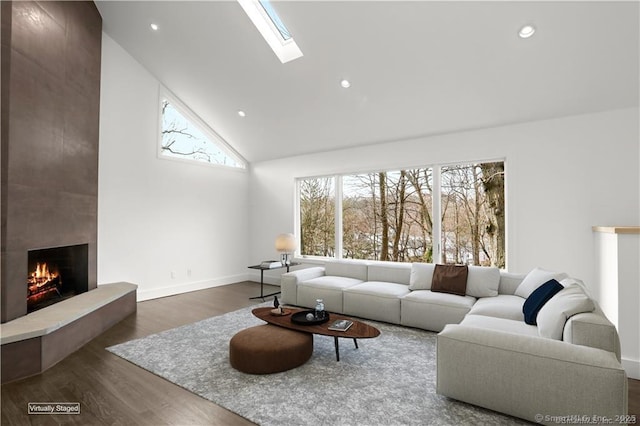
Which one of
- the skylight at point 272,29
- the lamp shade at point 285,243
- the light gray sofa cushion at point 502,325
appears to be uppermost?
the skylight at point 272,29

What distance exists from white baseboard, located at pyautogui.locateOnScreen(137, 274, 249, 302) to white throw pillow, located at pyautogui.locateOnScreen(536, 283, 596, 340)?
5.32 metres

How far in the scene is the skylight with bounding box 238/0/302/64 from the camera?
3875mm

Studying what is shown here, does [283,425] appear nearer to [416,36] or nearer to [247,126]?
[416,36]

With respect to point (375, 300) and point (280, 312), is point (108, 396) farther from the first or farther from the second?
point (375, 300)

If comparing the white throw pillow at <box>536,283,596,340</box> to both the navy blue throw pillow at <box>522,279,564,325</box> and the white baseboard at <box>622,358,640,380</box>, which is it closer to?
the navy blue throw pillow at <box>522,279,564,325</box>

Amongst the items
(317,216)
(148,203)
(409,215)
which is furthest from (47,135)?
(409,215)

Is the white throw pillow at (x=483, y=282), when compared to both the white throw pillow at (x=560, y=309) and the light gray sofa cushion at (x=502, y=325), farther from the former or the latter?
the white throw pillow at (x=560, y=309)

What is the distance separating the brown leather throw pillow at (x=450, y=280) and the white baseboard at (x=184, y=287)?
4.22 metres

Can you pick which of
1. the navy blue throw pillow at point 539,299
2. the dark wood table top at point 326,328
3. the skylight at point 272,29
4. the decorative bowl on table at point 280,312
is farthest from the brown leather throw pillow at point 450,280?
the skylight at point 272,29

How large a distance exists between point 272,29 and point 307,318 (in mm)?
3636

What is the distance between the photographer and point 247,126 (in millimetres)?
5855

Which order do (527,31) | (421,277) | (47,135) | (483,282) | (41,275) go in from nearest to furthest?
(527,31) → (47,135) → (41,275) → (483,282) → (421,277)

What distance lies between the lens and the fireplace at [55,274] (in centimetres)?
337

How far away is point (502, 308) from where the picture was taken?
10.1 feet
